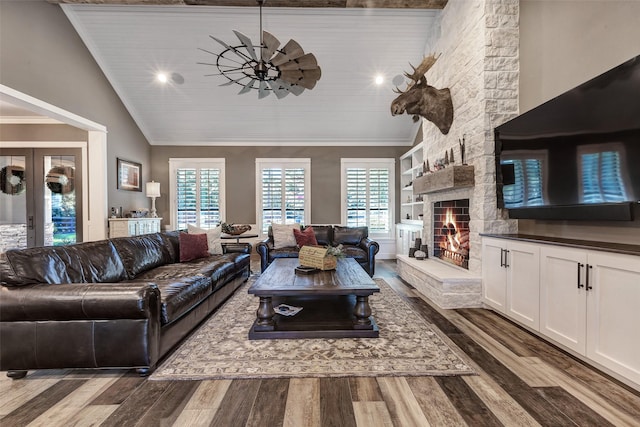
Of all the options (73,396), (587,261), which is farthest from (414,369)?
(73,396)

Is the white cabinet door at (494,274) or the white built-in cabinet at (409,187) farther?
the white built-in cabinet at (409,187)

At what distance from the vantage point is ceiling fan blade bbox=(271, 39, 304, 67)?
3.00 meters

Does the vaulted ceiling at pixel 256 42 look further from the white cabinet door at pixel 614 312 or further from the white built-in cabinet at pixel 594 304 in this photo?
the white cabinet door at pixel 614 312

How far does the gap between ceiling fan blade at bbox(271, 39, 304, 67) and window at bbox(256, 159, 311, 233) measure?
3959 mm

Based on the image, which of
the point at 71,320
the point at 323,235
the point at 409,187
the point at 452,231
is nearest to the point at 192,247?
the point at 71,320

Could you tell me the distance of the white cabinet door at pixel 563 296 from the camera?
2180mm

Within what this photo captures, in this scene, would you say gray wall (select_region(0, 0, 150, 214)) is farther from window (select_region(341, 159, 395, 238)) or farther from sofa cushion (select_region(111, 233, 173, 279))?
window (select_region(341, 159, 395, 238))

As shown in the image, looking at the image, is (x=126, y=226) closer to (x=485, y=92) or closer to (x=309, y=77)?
(x=309, y=77)

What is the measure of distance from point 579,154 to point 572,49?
1186mm

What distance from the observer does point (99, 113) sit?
5285mm

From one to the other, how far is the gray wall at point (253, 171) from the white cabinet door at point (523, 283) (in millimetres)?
4221

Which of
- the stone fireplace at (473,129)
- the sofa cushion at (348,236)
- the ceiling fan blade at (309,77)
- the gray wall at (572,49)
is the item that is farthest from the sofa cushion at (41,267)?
the gray wall at (572,49)

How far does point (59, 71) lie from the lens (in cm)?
444

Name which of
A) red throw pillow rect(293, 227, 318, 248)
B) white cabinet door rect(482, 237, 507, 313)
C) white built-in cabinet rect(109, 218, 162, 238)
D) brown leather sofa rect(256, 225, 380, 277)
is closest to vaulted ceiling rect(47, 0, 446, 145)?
white built-in cabinet rect(109, 218, 162, 238)
